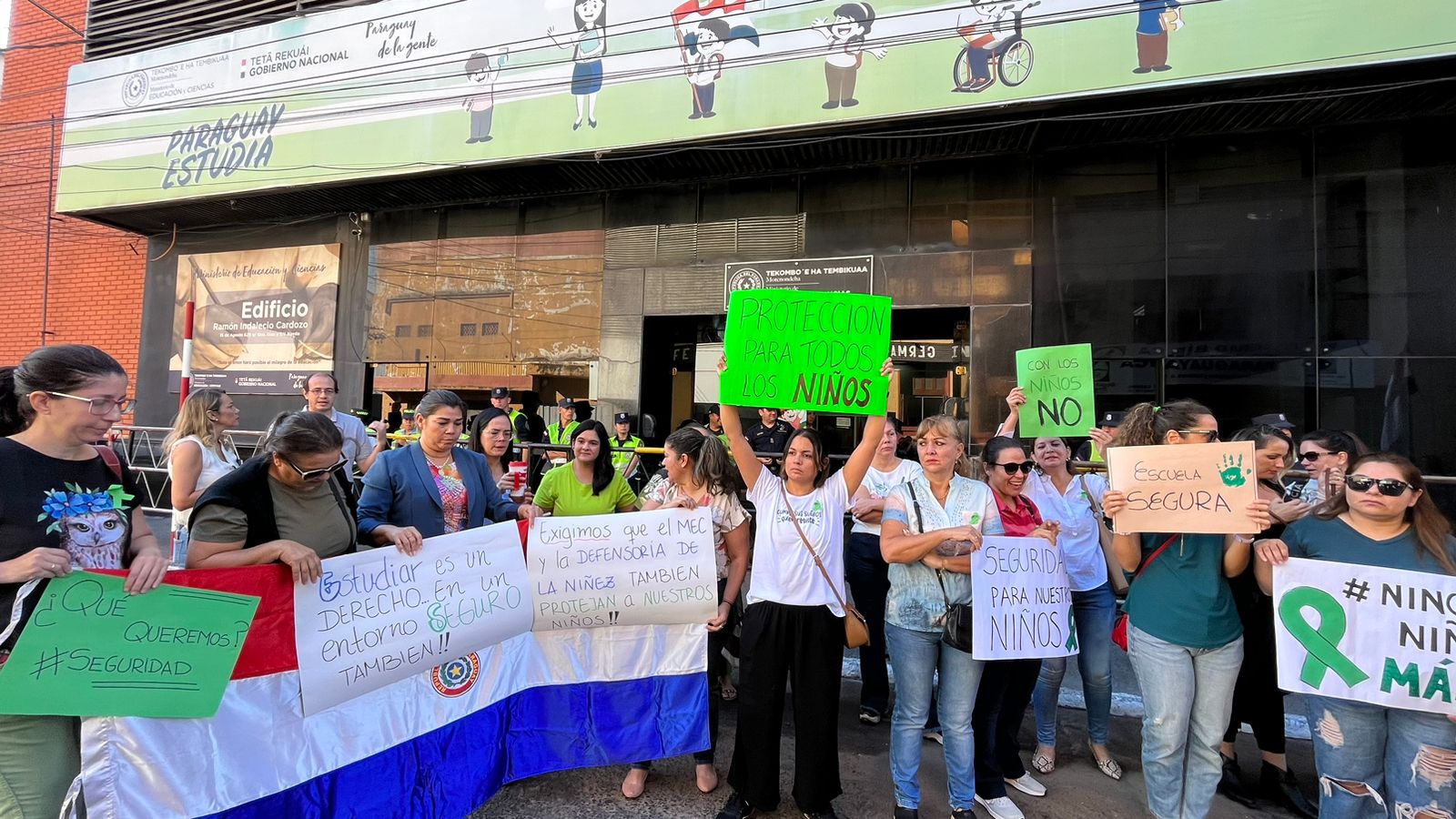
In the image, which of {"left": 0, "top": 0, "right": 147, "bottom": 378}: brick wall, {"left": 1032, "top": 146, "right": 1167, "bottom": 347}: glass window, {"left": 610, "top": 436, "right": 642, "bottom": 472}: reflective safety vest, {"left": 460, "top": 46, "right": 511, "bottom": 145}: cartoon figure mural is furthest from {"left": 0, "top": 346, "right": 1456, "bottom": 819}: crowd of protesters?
{"left": 0, "top": 0, "right": 147, "bottom": 378}: brick wall

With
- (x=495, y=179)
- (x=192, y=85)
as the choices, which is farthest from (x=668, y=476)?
(x=192, y=85)

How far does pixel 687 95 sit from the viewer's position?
26.9 ft

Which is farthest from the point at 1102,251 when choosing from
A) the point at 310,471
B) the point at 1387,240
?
the point at 310,471

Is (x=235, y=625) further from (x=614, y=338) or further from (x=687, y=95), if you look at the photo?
(x=614, y=338)

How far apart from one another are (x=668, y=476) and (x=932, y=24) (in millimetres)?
6233

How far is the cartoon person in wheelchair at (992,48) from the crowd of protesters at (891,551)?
14.4 ft

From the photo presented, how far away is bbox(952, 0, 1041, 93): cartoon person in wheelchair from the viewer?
7.08m

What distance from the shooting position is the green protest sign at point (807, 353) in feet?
11.3

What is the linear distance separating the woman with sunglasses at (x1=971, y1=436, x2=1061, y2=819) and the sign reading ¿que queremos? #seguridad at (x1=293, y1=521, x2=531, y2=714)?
2.37 m

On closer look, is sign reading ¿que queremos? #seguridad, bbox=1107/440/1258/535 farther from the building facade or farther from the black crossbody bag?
the building facade

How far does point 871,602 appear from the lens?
15.8 ft

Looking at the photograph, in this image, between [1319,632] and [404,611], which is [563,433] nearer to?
[404,611]

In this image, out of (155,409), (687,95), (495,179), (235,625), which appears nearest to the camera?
(235,625)

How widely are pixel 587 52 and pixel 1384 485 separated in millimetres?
8824
